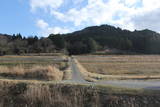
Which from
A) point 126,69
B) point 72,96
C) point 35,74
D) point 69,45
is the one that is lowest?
point 126,69

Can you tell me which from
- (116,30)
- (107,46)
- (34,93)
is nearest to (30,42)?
(107,46)

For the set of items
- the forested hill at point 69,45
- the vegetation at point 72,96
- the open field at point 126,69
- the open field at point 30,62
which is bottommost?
the open field at point 126,69

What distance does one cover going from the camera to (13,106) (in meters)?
12.4

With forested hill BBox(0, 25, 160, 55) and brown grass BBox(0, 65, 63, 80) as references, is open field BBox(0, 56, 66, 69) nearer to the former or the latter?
brown grass BBox(0, 65, 63, 80)

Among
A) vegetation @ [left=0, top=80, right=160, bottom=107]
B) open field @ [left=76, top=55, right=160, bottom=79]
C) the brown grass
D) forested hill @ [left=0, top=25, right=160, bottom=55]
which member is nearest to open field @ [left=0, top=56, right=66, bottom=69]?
open field @ [left=76, top=55, right=160, bottom=79]

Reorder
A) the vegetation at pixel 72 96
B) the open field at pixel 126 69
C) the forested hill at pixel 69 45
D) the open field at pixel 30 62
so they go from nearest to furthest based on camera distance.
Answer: the vegetation at pixel 72 96 < the open field at pixel 126 69 < the open field at pixel 30 62 < the forested hill at pixel 69 45

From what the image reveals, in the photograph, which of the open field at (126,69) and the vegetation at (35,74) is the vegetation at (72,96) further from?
the open field at (126,69)

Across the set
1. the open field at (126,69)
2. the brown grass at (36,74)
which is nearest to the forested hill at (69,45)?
the open field at (126,69)

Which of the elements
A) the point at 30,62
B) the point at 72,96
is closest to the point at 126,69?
the point at 30,62

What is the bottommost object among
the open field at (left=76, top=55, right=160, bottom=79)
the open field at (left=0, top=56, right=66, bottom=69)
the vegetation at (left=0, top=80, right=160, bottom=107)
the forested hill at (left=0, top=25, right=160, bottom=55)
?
the open field at (left=76, top=55, right=160, bottom=79)

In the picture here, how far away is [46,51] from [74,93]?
98.4 metres

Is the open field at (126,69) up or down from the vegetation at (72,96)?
down

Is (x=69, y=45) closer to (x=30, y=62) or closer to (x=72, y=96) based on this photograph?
(x=30, y=62)

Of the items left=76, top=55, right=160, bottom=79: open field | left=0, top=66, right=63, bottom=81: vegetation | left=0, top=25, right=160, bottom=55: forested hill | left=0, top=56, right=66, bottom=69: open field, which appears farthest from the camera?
left=0, top=25, right=160, bottom=55: forested hill
